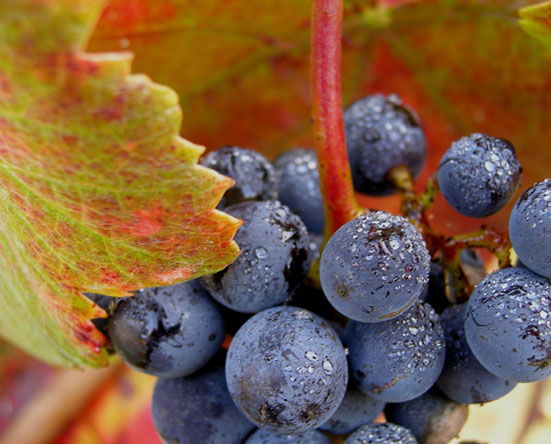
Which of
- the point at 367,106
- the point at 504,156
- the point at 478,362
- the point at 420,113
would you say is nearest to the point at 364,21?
the point at 420,113

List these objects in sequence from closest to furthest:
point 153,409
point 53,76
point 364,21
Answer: point 53,76
point 153,409
point 364,21

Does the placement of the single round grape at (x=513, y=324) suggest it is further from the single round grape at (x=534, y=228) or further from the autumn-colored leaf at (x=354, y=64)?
the autumn-colored leaf at (x=354, y=64)

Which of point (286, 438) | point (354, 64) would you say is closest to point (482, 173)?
point (286, 438)

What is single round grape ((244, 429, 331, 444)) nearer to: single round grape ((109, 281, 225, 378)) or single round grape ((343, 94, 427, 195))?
single round grape ((109, 281, 225, 378))

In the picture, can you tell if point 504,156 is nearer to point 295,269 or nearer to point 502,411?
point 295,269

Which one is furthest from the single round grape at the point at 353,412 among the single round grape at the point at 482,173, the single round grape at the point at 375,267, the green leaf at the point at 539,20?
the green leaf at the point at 539,20

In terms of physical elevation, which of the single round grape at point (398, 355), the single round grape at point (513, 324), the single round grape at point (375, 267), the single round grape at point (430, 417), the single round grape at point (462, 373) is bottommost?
the single round grape at point (430, 417)

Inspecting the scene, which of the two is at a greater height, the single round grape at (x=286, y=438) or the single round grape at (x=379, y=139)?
the single round grape at (x=379, y=139)
